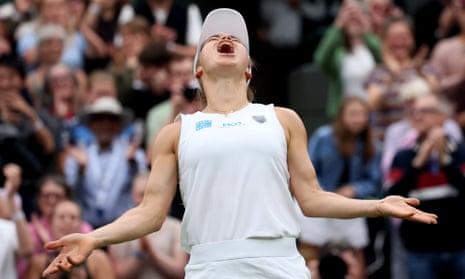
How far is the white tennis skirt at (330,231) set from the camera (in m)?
12.4

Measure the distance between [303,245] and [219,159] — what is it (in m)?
5.05

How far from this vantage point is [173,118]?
13031mm

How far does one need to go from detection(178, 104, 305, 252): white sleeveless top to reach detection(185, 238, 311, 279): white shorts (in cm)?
4

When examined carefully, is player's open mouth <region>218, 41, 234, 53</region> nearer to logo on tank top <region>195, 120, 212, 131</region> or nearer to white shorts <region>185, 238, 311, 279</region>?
logo on tank top <region>195, 120, 212, 131</region>

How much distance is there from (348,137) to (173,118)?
1.48m

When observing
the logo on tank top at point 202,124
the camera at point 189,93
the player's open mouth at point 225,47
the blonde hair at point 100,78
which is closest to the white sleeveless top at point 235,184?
the logo on tank top at point 202,124

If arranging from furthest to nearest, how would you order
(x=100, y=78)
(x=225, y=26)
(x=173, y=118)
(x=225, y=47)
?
(x=100, y=78) < (x=173, y=118) < (x=225, y=26) < (x=225, y=47)

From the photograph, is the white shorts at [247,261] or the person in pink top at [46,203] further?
the person in pink top at [46,203]

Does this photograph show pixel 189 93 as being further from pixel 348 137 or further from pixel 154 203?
pixel 154 203

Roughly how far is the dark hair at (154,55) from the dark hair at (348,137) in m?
1.96

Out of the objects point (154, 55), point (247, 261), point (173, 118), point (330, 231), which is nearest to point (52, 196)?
point (173, 118)

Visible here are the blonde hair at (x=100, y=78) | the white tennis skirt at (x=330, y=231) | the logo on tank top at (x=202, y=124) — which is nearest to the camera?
the logo on tank top at (x=202, y=124)

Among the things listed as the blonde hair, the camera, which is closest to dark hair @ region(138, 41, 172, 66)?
the blonde hair

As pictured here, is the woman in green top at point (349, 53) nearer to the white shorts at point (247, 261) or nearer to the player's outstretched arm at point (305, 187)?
the player's outstretched arm at point (305, 187)
